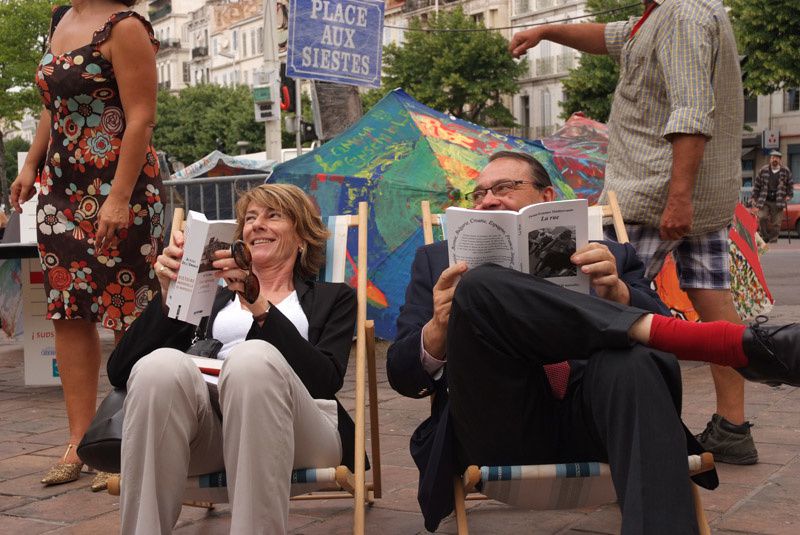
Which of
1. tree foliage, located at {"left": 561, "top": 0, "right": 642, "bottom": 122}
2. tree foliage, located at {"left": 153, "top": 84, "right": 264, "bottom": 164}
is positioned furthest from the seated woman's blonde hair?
tree foliage, located at {"left": 153, "top": 84, "right": 264, "bottom": 164}

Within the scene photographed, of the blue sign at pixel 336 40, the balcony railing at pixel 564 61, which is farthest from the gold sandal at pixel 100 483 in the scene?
the balcony railing at pixel 564 61

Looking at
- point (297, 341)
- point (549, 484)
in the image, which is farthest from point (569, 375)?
point (297, 341)

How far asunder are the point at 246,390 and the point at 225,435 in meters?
0.13

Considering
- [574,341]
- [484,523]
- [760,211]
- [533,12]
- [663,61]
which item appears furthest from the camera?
[533,12]

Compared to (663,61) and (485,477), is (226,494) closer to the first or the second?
(485,477)

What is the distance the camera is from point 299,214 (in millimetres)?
4027

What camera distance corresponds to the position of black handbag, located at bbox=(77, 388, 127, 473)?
10.6 ft

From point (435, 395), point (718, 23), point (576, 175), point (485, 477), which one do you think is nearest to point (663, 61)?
point (718, 23)

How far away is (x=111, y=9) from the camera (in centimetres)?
470

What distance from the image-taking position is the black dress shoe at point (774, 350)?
2.89 m

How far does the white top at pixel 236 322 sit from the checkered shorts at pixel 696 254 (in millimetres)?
1514

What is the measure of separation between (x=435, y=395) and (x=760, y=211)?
2202cm

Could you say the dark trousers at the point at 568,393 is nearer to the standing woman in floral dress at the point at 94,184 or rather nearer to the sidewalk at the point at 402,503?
the sidewalk at the point at 402,503

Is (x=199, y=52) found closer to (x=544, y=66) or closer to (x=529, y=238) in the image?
(x=544, y=66)
